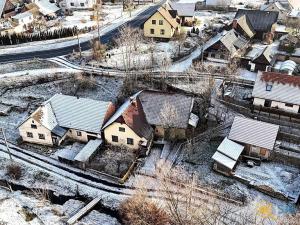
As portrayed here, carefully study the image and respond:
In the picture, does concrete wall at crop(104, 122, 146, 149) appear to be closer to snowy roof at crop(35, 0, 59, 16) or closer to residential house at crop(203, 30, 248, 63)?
residential house at crop(203, 30, 248, 63)

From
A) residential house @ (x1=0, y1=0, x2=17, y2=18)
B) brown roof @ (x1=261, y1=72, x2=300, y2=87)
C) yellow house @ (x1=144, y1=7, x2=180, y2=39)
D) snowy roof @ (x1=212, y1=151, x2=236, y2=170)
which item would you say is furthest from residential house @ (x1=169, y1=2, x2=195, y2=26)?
snowy roof @ (x1=212, y1=151, x2=236, y2=170)

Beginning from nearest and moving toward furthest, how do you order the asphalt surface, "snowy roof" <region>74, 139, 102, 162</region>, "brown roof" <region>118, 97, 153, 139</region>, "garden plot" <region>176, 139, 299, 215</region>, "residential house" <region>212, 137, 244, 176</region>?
"garden plot" <region>176, 139, 299, 215</region>
"residential house" <region>212, 137, 244, 176</region>
"snowy roof" <region>74, 139, 102, 162</region>
"brown roof" <region>118, 97, 153, 139</region>
the asphalt surface

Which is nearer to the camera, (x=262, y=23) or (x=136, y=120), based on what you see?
(x=136, y=120)

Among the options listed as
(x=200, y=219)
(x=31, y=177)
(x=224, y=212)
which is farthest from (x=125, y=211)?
(x=31, y=177)

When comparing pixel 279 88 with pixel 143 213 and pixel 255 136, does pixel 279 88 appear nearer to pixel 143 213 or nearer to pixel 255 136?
pixel 255 136

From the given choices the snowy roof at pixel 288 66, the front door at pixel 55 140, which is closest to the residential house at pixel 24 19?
the front door at pixel 55 140

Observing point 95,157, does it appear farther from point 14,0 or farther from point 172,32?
point 14,0

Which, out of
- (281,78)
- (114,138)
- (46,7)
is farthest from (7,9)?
(281,78)
